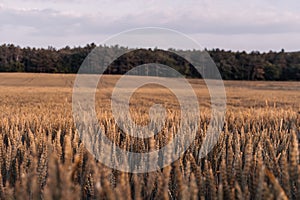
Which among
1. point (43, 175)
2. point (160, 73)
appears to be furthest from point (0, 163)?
point (160, 73)

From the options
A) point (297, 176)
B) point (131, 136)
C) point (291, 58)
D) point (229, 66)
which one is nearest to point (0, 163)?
point (131, 136)

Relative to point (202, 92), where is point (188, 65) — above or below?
above

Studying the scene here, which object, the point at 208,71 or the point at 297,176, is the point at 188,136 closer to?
the point at 297,176

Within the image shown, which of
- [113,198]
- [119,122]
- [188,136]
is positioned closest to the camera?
[113,198]

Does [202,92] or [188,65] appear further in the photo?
[188,65]

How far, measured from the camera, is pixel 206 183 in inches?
95.5

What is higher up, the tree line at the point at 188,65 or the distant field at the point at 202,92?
the tree line at the point at 188,65

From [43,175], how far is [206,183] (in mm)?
971

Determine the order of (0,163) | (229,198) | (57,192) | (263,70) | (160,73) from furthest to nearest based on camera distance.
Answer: (263,70), (160,73), (0,163), (229,198), (57,192)

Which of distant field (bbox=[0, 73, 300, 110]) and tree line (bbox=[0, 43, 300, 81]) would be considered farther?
tree line (bbox=[0, 43, 300, 81])

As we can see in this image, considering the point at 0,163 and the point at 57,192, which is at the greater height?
the point at 57,192

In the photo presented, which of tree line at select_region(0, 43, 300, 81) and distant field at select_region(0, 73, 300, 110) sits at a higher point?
tree line at select_region(0, 43, 300, 81)

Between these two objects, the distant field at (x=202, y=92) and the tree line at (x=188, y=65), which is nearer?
the distant field at (x=202, y=92)

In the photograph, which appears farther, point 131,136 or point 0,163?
point 131,136
